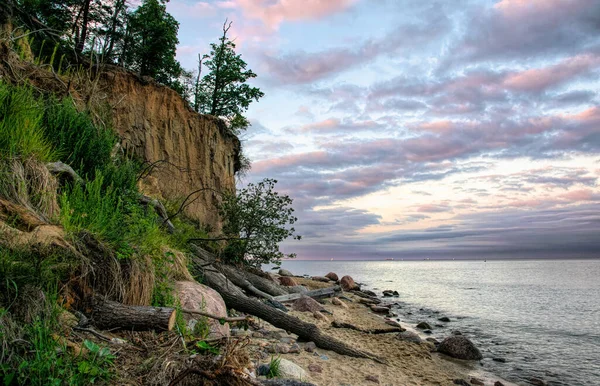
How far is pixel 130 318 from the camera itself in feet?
12.7

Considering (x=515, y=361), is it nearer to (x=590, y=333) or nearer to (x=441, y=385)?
(x=441, y=385)

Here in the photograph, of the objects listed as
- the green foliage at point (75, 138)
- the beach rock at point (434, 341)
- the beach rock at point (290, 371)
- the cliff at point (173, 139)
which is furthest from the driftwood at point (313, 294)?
the green foliage at point (75, 138)

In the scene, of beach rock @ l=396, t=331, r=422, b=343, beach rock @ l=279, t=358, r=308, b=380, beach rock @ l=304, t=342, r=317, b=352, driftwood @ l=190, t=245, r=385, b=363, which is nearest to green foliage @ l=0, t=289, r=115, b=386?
beach rock @ l=279, t=358, r=308, b=380

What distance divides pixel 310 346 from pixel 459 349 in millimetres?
4713

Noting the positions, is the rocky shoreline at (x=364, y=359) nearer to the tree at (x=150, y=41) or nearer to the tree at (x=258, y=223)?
the tree at (x=258, y=223)

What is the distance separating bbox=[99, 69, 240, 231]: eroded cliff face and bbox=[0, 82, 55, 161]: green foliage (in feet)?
28.0

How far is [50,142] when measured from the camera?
6250 millimetres

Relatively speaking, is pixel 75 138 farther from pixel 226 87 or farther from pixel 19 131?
pixel 226 87

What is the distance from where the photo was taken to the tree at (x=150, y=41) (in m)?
25.5

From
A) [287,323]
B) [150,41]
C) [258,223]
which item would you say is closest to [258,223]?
[258,223]

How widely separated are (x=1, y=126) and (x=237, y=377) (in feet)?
16.5

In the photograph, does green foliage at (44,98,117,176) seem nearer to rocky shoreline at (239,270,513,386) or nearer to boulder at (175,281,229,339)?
boulder at (175,281,229,339)

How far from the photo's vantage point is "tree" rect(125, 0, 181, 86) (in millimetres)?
25516

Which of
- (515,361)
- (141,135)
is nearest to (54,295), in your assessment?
(515,361)
